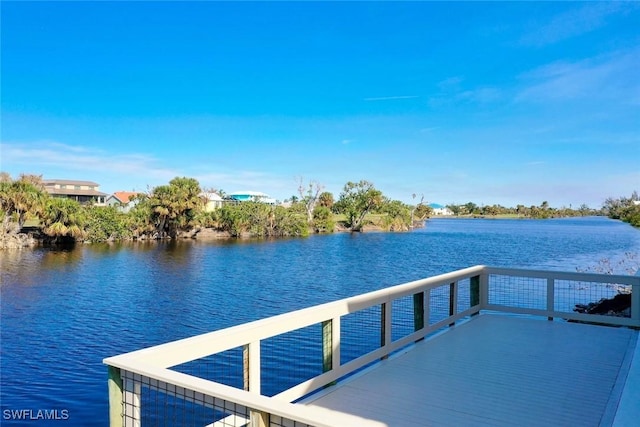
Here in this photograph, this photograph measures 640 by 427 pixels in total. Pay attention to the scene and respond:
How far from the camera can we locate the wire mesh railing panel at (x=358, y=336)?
26.5ft

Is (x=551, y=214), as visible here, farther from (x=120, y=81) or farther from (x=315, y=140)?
(x=120, y=81)

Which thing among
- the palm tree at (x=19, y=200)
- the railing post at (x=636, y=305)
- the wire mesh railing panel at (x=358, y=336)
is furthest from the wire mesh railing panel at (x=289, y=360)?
the palm tree at (x=19, y=200)

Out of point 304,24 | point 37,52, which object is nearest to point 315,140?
point 304,24

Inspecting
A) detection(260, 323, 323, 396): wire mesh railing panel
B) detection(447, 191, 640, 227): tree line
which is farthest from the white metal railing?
detection(447, 191, 640, 227): tree line

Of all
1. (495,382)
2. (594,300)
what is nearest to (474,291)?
(495,382)

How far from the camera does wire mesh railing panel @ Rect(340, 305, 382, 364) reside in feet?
26.5

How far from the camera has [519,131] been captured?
3866 centimetres

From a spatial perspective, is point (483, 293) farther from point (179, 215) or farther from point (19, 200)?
point (179, 215)

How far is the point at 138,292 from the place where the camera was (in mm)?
15312

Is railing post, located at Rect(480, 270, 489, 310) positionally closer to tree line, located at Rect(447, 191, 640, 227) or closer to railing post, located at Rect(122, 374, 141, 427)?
railing post, located at Rect(122, 374, 141, 427)

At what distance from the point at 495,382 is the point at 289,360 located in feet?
15.5

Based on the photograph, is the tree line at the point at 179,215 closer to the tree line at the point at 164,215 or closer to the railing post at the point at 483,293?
the tree line at the point at 164,215

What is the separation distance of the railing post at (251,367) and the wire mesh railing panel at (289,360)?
3619mm

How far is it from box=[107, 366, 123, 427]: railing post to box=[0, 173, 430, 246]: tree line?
103ft
